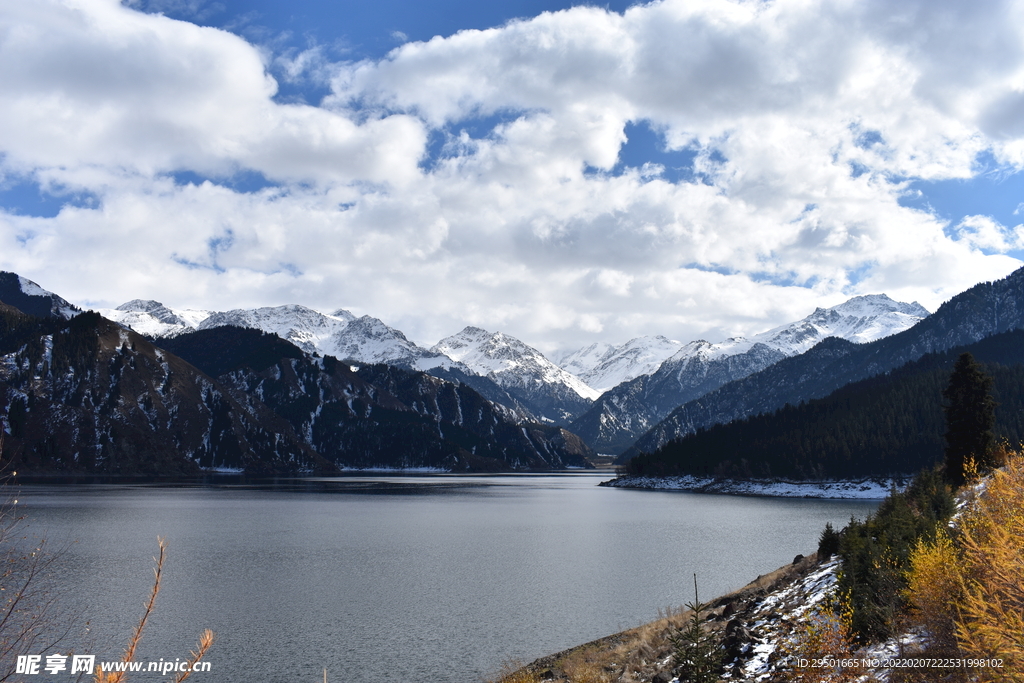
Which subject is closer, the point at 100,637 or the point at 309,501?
the point at 100,637

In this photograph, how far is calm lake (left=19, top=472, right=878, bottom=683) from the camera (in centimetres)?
3972

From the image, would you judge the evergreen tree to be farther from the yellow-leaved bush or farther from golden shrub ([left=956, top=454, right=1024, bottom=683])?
golden shrub ([left=956, top=454, right=1024, bottom=683])

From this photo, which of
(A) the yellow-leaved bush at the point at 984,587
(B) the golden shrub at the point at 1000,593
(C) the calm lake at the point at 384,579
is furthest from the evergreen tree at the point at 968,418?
(B) the golden shrub at the point at 1000,593

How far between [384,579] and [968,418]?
60.4 metres

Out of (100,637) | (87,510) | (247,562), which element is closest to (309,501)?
(87,510)

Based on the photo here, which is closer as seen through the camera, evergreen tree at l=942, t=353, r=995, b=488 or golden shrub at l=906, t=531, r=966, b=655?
golden shrub at l=906, t=531, r=966, b=655

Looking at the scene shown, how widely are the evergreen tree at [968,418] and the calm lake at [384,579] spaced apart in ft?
67.1

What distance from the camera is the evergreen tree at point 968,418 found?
64.2 meters

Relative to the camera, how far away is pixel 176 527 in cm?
9962

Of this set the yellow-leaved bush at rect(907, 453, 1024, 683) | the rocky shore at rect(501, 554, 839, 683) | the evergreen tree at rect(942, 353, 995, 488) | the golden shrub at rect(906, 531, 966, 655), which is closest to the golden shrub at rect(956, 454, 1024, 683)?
the yellow-leaved bush at rect(907, 453, 1024, 683)

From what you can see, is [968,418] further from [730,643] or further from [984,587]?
[984,587]

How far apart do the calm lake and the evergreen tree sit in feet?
67.1

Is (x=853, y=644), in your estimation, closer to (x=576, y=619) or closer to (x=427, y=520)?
(x=576, y=619)

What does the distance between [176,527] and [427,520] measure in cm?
4051
